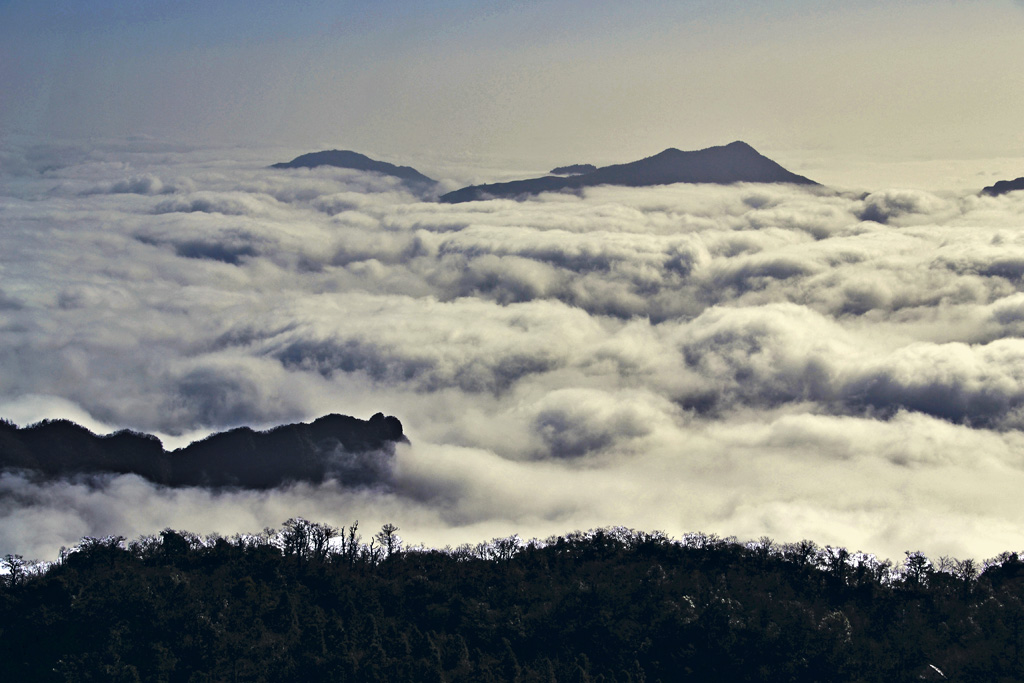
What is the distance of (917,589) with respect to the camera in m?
112

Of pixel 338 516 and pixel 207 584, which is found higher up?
pixel 207 584

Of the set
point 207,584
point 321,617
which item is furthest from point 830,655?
point 207,584

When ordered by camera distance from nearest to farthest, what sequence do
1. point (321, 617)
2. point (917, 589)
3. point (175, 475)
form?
point (321, 617)
point (917, 589)
point (175, 475)

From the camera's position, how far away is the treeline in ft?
305

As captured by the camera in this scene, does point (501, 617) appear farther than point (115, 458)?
No

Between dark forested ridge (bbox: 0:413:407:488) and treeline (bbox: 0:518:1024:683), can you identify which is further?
dark forested ridge (bbox: 0:413:407:488)

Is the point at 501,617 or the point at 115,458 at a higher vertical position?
the point at 501,617

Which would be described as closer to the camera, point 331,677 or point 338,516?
point 331,677

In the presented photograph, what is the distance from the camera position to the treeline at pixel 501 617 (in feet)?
305

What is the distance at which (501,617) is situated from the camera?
341ft

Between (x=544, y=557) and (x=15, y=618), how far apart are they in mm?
64538

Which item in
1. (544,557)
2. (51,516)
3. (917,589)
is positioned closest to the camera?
(917,589)

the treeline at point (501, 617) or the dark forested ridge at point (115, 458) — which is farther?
the dark forested ridge at point (115, 458)

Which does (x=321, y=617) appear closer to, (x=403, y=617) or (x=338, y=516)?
(x=403, y=617)
